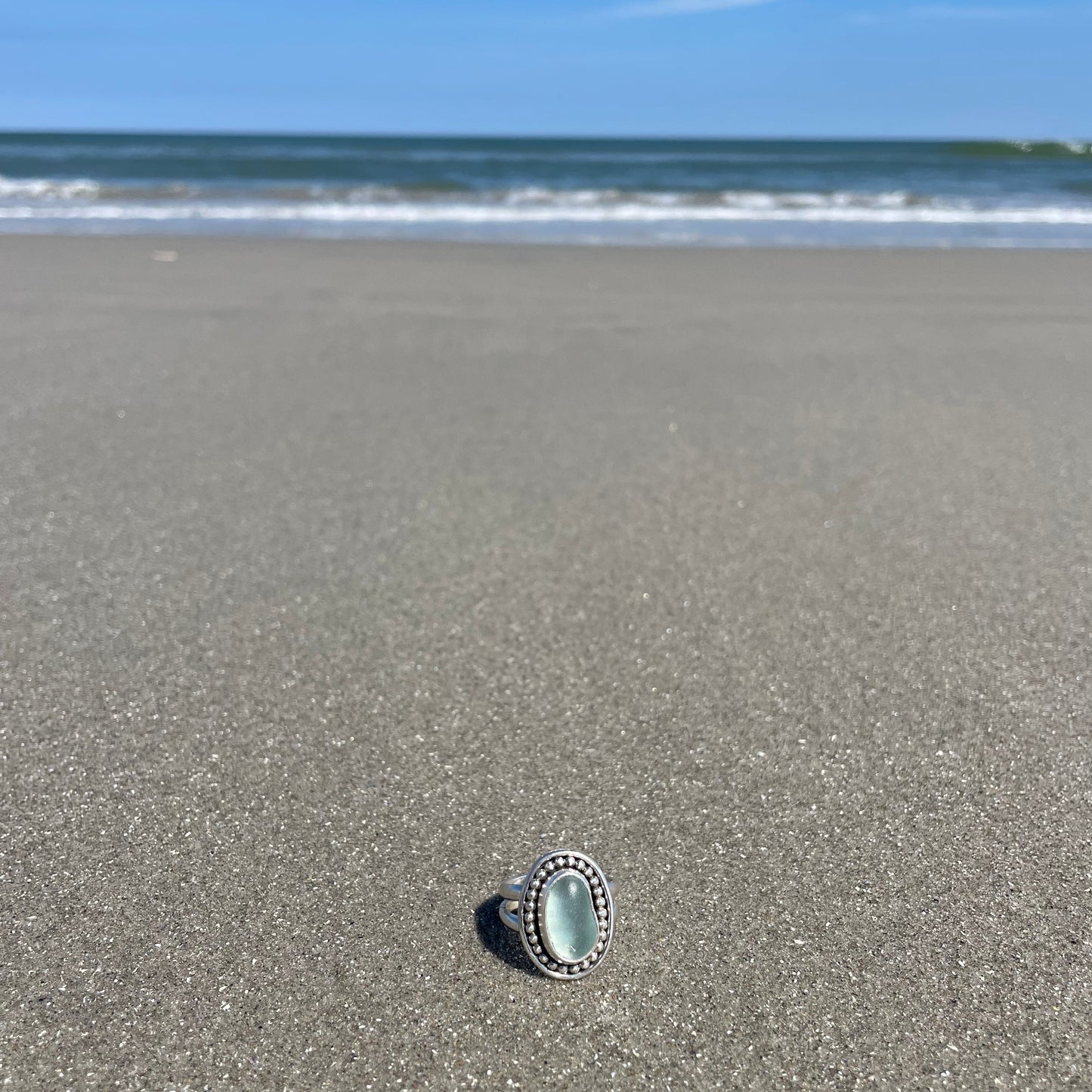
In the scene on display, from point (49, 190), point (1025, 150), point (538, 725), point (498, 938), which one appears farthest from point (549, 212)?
point (1025, 150)

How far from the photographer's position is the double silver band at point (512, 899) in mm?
1401

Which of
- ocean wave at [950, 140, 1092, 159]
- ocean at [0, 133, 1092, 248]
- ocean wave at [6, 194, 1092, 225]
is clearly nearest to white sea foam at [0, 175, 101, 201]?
ocean at [0, 133, 1092, 248]

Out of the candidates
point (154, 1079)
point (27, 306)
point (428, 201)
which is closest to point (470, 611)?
point (154, 1079)

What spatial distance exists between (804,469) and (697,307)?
9.37 feet

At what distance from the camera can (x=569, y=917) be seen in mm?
1396

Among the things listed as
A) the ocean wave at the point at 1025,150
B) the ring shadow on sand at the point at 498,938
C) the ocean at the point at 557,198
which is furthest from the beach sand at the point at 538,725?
the ocean wave at the point at 1025,150

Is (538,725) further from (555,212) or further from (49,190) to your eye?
(49,190)

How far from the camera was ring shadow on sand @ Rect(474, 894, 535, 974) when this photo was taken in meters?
1.46

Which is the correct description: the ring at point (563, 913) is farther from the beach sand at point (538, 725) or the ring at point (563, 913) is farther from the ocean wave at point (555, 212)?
the ocean wave at point (555, 212)

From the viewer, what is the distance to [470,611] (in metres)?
2.45

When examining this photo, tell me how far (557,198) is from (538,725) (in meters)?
14.5

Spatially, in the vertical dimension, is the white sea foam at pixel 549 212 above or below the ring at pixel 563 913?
above

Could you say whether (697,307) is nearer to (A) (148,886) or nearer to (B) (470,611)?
(B) (470,611)

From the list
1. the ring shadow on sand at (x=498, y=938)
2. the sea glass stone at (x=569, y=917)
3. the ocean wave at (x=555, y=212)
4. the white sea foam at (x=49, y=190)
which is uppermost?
the white sea foam at (x=49, y=190)
